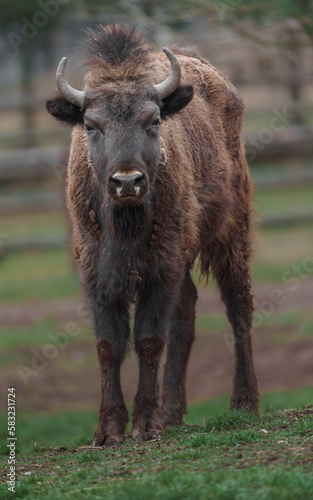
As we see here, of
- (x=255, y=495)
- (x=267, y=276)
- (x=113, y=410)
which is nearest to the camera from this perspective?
(x=255, y=495)

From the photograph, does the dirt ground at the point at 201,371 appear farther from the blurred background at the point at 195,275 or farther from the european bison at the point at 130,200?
the european bison at the point at 130,200

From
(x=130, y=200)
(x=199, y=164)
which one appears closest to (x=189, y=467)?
(x=130, y=200)

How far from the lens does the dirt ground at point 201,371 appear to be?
13.4 meters

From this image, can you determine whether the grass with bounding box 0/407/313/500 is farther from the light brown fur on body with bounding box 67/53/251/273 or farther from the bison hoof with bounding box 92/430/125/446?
the light brown fur on body with bounding box 67/53/251/273

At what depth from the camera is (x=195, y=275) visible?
63.4 ft

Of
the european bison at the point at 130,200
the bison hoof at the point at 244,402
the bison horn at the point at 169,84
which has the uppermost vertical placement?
the bison horn at the point at 169,84

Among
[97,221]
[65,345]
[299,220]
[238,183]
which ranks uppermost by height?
[299,220]

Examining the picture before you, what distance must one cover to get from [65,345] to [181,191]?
26.6 feet

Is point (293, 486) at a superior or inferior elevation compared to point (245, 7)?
inferior

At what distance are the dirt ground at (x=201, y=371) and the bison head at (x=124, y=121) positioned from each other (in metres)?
6.53

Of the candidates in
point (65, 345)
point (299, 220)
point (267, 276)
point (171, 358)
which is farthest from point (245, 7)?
point (299, 220)

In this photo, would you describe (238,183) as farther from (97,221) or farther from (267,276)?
(267,276)

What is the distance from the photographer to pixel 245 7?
36.3ft

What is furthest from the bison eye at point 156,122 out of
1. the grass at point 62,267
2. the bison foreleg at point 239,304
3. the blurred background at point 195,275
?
the grass at point 62,267
